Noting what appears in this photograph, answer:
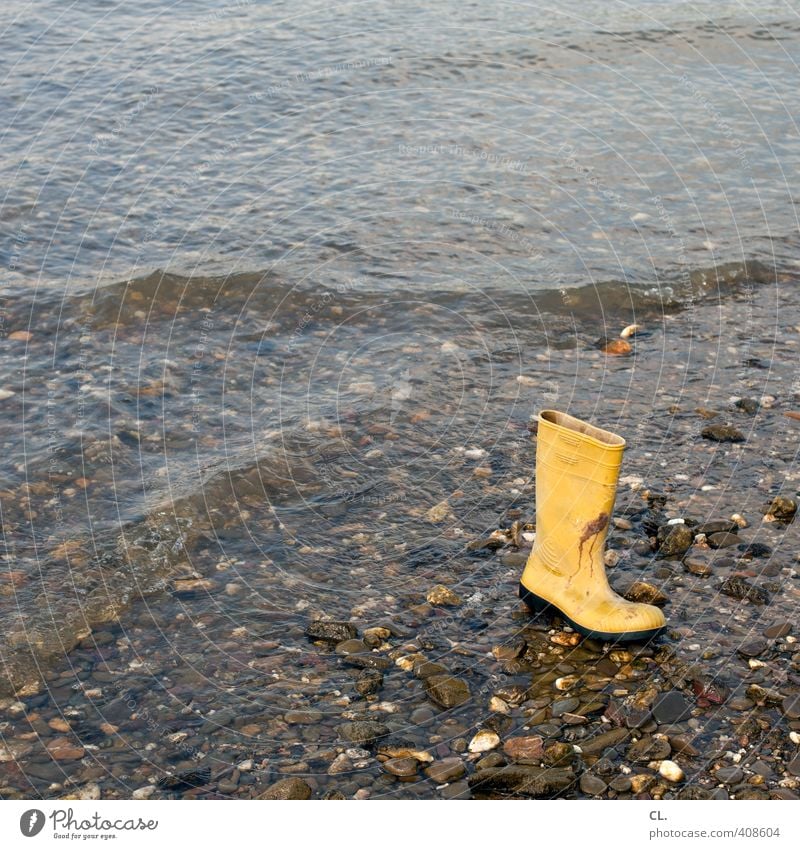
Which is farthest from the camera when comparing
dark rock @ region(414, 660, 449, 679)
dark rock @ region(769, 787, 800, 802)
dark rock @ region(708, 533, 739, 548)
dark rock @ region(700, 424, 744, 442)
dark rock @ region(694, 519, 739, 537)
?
dark rock @ region(700, 424, 744, 442)

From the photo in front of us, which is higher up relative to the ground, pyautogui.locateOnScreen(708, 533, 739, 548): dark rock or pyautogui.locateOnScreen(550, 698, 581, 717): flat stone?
pyautogui.locateOnScreen(550, 698, 581, 717): flat stone

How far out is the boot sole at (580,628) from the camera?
6336 millimetres

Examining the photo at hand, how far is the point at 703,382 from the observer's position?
381 inches

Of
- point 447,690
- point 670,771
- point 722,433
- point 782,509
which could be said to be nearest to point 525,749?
point 447,690

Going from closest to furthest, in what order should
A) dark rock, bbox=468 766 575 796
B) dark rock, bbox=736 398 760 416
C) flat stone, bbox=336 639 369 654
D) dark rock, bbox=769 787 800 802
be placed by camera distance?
dark rock, bbox=769 787 800 802 < dark rock, bbox=468 766 575 796 < flat stone, bbox=336 639 369 654 < dark rock, bbox=736 398 760 416

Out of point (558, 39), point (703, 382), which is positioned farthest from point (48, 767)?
point (558, 39)

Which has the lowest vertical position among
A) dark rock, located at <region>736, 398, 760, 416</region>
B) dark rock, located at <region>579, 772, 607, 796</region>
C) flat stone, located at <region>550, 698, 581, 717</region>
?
dark rock, located at <region>736, 398, 760, 416</region>

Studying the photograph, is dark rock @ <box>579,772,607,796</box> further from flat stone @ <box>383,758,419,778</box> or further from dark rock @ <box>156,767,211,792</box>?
dark rock @ <box>156,767,211,792</box>

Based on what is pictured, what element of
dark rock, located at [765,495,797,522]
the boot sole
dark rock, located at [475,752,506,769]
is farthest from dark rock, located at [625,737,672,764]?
dark rock, located at [765,495,797,522]

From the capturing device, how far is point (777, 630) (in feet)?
21.2

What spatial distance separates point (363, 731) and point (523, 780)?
90 centimetres

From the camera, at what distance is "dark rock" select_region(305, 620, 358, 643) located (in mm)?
6574

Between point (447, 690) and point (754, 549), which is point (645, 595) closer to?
point (754, 549)

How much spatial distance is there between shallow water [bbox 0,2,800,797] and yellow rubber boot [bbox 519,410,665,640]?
0.20m
